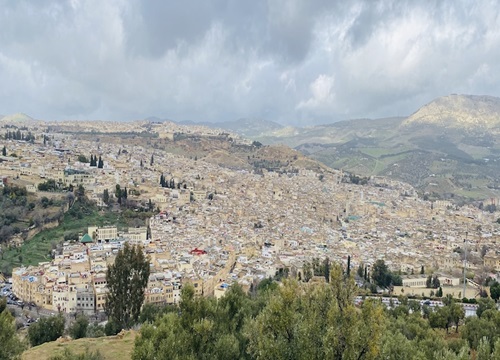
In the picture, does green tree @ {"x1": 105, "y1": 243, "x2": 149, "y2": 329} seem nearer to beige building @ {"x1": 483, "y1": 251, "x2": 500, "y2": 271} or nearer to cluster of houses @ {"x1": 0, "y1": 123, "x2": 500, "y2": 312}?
cluster of houses @ {"x1": 0, "y1": 123, "x2": 500, "y2": 312}

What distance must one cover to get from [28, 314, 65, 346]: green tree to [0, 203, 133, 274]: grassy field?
1537cm

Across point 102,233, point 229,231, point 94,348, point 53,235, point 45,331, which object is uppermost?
point 229,231

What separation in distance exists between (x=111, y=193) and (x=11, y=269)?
22.4 meters

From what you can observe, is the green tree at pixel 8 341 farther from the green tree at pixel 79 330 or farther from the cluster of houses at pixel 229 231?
the cluster of houses at pixel 229 231

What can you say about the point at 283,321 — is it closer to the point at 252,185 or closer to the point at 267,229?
the point at 267,229

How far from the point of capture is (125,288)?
1939 centimetres

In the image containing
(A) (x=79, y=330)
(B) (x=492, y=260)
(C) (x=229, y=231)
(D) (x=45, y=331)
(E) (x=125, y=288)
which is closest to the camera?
(D) (x=45, y=331)

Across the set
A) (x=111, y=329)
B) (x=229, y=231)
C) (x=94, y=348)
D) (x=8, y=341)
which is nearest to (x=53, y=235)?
(x=229, y=231)

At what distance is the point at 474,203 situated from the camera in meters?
100

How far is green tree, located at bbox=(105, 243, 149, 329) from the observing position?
19.3 metres

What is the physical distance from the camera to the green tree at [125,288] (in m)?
19.3

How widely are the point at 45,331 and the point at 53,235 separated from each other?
2309 cm

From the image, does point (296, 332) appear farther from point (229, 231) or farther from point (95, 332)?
point (229, 231)

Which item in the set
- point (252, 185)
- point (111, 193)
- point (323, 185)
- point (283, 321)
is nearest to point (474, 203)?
point (323, 185)
